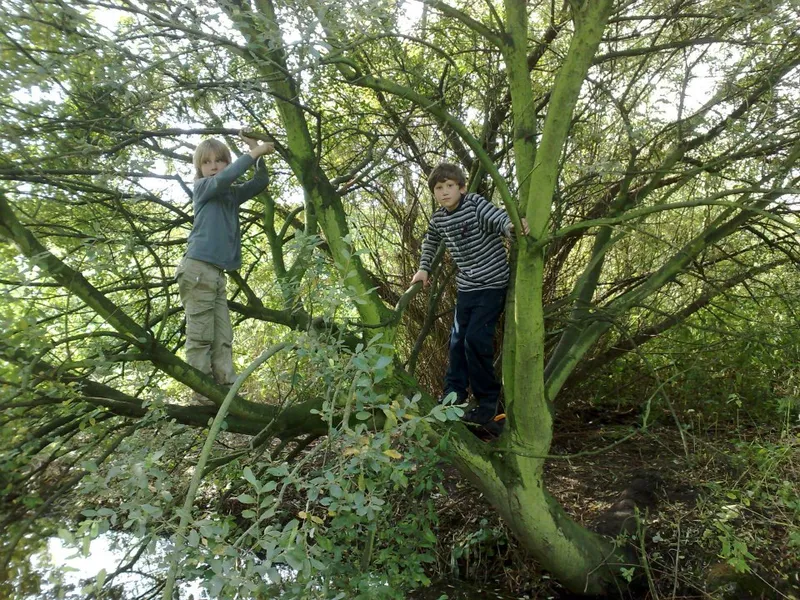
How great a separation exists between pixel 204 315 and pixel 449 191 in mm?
1471

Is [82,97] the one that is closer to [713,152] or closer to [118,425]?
[118,425]

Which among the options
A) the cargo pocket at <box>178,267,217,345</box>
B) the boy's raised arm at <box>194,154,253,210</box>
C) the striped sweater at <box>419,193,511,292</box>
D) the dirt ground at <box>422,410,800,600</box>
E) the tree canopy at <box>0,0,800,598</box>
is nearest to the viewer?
the tree canopy at <box>0,0,800,598</box>

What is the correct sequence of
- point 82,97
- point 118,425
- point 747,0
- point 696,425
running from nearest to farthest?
1. point 82,97
2. point 747,0
3. point 118,425
4. point 696,425

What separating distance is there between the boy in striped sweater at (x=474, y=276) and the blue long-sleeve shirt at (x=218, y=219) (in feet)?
3.17

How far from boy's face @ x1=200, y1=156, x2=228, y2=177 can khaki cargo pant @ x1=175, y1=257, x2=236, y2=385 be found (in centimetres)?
47

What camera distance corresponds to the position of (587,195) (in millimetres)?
5012

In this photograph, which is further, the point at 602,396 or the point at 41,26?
the point at 602,396

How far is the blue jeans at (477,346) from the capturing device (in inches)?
153

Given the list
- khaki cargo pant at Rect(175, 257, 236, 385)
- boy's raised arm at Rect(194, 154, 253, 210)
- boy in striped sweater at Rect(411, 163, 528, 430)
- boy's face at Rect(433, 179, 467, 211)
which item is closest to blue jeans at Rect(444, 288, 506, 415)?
boy in striped sweater at Rect(411, 163, 528, 430)

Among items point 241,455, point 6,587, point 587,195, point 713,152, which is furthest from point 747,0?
point 6,587

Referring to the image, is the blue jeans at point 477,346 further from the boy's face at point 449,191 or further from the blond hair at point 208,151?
the blond hair at point 208,151

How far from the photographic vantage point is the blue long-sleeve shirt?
356 cm

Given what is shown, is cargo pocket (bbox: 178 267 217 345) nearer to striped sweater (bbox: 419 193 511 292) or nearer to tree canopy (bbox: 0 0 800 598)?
tree canopy (bbox: 0 0 800 598)

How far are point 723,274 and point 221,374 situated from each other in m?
3.49
